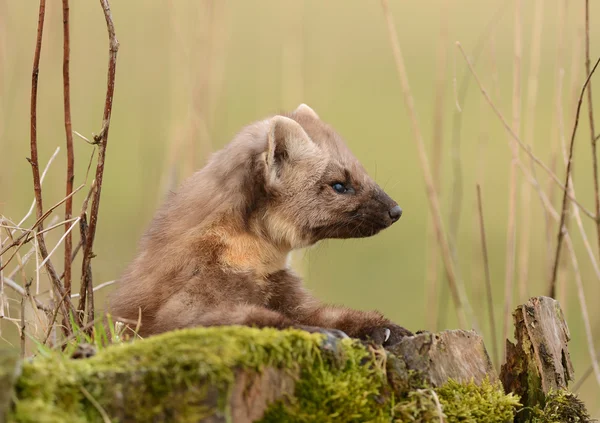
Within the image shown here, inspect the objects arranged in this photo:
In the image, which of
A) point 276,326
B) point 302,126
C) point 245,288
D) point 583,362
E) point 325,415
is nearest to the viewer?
point 325,415

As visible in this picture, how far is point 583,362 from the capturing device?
23.7 feet

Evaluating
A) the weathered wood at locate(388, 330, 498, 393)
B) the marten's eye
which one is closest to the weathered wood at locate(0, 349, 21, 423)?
the weathered wood at locate(388, 330, 498, 393)

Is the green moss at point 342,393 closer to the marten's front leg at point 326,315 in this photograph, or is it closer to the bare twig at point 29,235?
the marten's front leg at point 326,315

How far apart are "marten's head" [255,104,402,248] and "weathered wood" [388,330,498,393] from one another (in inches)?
46.8

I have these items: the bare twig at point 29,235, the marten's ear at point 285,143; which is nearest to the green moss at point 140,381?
the bare twig at point 29,235

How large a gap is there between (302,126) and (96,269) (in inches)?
102

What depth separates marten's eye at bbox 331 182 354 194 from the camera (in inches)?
170

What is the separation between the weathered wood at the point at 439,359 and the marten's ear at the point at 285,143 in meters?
1.41

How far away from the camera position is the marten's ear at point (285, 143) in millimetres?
4141

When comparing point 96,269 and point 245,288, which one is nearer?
point 245,288

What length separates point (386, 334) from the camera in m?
3.19

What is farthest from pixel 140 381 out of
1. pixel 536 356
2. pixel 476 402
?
pixel 536 356

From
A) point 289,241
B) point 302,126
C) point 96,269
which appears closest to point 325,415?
point 289,241

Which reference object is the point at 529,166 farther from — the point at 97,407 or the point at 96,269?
the point at 97,407
